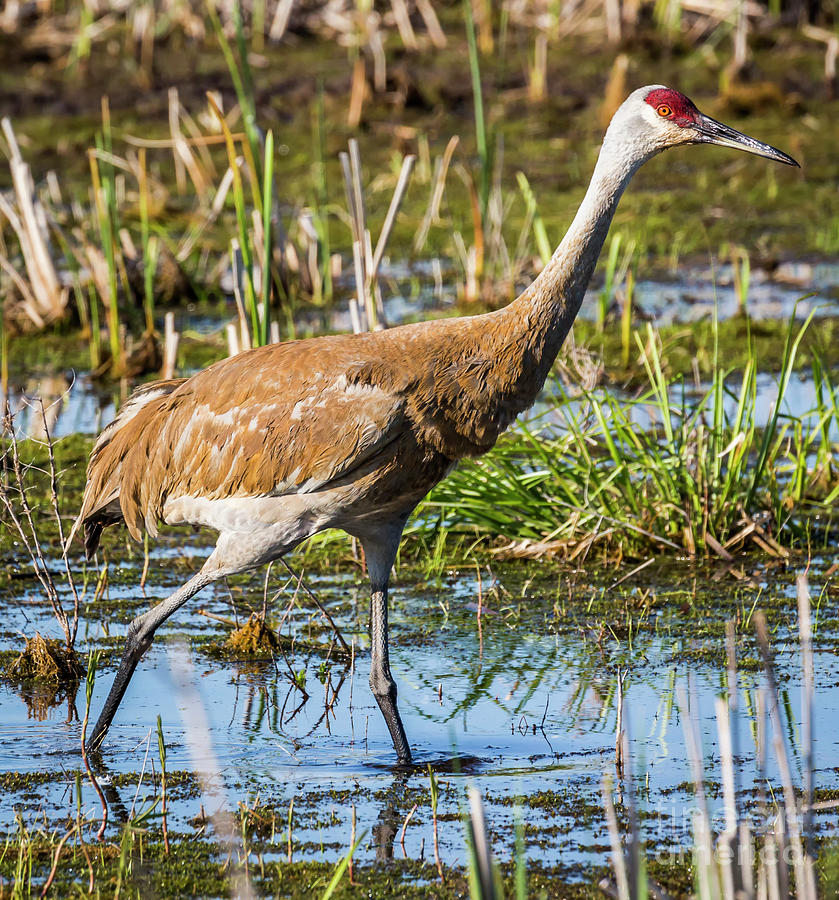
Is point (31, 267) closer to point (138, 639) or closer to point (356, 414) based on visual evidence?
point (138, 639)

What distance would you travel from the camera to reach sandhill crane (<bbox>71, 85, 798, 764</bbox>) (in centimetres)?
432

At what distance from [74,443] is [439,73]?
7.65 metres

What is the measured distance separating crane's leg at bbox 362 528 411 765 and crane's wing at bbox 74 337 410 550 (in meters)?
0.42

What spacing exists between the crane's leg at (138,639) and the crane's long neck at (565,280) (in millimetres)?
1146

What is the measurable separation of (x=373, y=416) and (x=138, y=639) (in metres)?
1.11

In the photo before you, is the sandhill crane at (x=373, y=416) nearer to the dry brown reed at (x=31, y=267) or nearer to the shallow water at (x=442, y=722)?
the shallow water at (x=442, y=722)

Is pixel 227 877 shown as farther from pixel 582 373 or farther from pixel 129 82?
pixel 129 82

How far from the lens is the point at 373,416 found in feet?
14.0

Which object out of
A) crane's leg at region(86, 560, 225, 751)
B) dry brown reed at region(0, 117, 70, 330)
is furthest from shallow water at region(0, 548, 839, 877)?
dry brown reed at region(0, 117, 70, 330)

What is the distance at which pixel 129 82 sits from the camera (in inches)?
563

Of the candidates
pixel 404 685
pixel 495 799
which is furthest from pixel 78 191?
pixel 495 799

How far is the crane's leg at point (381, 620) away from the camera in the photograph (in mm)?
4680

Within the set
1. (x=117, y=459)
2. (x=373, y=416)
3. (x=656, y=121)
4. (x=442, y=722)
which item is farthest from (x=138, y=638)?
(x=656, y=121)

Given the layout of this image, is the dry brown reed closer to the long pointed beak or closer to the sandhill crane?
the sandhill crane
